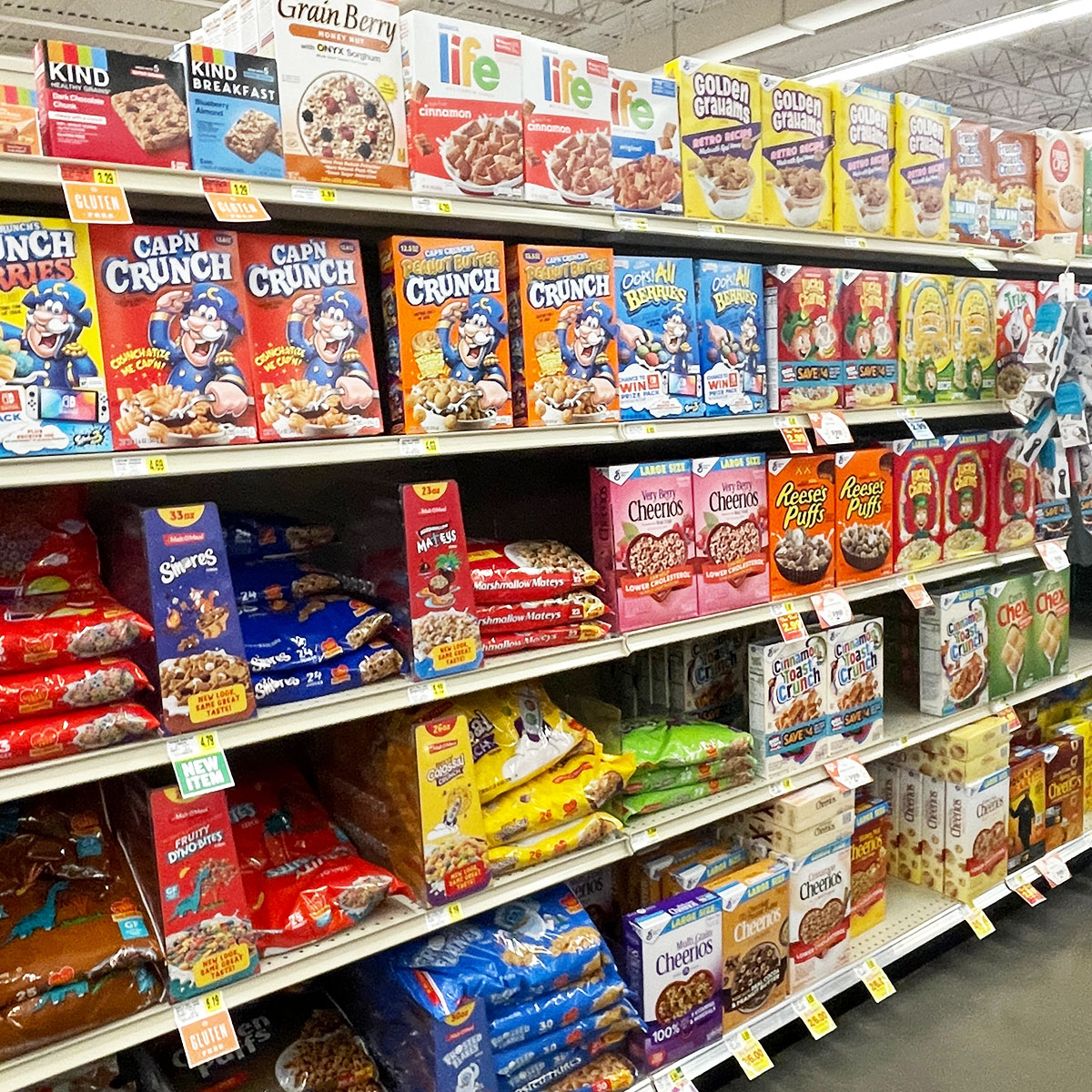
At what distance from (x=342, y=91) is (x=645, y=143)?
0.74 m

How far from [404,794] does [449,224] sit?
1164mm

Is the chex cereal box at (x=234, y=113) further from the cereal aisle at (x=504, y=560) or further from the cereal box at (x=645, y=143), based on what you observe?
the cereal box at (x=645, y=143)

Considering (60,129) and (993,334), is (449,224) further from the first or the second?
(993,334)

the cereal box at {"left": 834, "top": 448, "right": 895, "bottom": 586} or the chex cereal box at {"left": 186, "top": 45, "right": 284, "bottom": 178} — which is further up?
the chex cereal box at {"left": 186, "top": 45, "right": 284, "bottom": 178}

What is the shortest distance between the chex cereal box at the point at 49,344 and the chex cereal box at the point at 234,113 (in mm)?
249

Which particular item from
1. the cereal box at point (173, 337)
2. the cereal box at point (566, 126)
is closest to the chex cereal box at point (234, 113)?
the cereal box at point (173, 337)

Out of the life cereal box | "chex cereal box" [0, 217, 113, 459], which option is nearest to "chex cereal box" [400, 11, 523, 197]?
"chex cereal box" [0, 217, 113, 459]

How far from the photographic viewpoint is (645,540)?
222 centimetres

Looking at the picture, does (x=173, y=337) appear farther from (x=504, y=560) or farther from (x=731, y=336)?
(x=731, y=336)

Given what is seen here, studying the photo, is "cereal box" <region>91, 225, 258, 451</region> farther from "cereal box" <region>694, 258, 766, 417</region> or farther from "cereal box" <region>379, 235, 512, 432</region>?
"cereal box" <region>694, 258, 766, 417</region>

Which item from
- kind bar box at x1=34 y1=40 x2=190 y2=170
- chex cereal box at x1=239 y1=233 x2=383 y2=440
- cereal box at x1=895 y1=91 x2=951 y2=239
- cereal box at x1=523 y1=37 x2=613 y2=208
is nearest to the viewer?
kind bar box at x1=34 y1=40 x2=190 y2=170

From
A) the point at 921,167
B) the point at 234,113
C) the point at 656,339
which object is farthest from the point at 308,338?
the point at 921,167

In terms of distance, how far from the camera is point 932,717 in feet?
9.64

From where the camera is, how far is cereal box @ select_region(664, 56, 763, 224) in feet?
7.32
